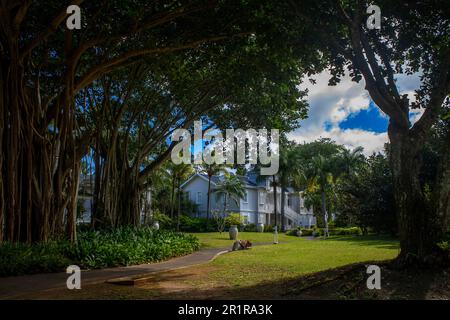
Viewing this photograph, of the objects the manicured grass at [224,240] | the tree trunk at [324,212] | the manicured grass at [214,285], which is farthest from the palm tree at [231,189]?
the manicured grass at [214,285]

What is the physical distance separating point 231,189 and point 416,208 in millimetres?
43351

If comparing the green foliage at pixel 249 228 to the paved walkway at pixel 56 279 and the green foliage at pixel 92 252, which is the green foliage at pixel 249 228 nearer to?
the green foliage at pixel 92 252

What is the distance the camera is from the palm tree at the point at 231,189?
51.7 metres

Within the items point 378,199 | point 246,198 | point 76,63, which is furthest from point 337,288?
point 246,198

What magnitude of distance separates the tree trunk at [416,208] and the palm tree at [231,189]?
139ft

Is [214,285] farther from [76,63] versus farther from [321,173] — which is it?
[321,173]

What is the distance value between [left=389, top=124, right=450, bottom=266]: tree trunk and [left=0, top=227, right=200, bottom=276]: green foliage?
306 inches

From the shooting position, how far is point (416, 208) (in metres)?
8.60

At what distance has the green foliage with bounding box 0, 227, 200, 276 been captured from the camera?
10469 millimetres

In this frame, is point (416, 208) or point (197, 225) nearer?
point (416, 208)

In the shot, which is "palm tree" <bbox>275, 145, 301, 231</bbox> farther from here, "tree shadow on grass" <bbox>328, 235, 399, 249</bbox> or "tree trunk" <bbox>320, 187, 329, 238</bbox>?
"tree shadow on grass" <bbox>328, 235, 399, 249</bbox>

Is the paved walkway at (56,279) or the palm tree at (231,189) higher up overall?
the palm tree at (231,189)

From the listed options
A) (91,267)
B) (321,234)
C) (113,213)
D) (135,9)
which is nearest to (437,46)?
(135,9)

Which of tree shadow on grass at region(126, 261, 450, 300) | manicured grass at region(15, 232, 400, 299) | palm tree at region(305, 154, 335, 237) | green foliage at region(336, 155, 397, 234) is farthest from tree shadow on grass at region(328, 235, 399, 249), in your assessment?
palm tree at region(305, 154, 335, 237)
